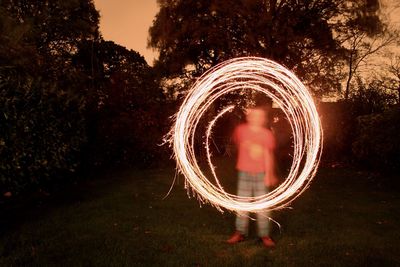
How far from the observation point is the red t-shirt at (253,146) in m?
6.75

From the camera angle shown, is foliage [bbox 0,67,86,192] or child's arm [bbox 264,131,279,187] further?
foliage [bbox 0,67,86,192]

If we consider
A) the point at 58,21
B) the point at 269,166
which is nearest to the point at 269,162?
the point at 269,166

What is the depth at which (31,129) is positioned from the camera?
31.1 feet

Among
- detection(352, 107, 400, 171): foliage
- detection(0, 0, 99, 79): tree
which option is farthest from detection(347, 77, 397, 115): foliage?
detection(0, 0, 99, 79): tree

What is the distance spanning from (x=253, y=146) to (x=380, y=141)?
885 cm

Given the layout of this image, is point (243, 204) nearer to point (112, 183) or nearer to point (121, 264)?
point (121, 264)

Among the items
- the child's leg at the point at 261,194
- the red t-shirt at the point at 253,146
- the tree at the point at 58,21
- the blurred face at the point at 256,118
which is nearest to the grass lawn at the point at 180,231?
the child's leg at the point at 261,194

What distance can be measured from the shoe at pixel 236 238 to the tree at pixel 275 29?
41.0 ft

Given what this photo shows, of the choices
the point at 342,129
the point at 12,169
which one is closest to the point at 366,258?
the point at 12,169

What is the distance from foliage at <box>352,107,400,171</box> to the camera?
1331 centimetres

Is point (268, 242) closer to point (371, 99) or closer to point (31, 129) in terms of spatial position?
point (31, 129)

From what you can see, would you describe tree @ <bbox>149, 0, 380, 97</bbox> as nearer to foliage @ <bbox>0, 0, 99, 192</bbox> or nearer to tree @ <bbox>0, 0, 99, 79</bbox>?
foliage @ <bbox>0, 0, 99, 192</bbox>

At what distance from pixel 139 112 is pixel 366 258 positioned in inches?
448

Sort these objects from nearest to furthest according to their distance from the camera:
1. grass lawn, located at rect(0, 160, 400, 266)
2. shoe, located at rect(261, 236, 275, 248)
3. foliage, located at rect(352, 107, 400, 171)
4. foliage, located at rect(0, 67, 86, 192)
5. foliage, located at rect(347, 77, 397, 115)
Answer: grass lawn, located at rect(0, 160, 400, 266) → shoe, located at rect(261, 236, 275, 248) → foliage, located at rect(0, 67, 86, 192) → foliage, located at rect(352, 107, 400, 171) → foliage, located at rect(347, 77, 397, 115)
